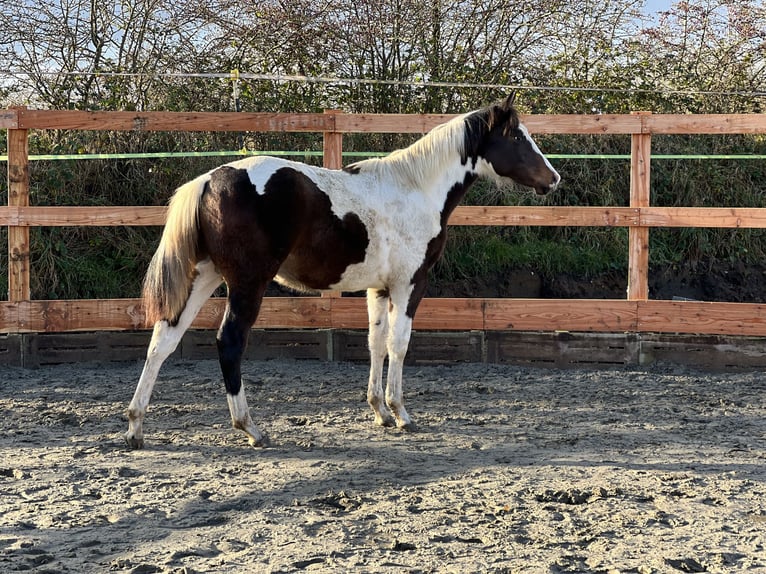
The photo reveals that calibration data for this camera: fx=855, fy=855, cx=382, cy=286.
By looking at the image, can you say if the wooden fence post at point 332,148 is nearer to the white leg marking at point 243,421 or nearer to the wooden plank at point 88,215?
the wooden plank at point 88,215

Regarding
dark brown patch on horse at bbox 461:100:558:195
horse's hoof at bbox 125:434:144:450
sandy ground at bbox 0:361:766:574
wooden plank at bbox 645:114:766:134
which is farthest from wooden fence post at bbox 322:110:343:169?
horse's hoof at bbox 125:434:144:450

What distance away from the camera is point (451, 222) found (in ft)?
21.6

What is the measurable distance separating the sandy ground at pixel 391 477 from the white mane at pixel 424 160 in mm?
1446

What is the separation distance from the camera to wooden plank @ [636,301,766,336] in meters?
6.46

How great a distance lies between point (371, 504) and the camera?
3.45 metres

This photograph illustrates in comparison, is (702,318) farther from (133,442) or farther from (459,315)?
(133,442)

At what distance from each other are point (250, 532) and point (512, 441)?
6.07ft

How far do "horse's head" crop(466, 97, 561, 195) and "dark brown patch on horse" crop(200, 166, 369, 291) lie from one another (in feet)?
3.31

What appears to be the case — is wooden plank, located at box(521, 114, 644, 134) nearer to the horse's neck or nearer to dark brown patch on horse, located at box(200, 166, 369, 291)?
the horse's neck

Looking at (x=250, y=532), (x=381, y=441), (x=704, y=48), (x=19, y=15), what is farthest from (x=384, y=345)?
(x=704, y=48)

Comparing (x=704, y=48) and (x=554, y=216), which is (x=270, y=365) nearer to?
(x=554, y=216)

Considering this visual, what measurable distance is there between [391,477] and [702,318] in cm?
365

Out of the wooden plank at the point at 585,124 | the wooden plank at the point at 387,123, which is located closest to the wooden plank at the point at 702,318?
the wooden plank at the point at 585,124

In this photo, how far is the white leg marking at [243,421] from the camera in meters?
4.43
